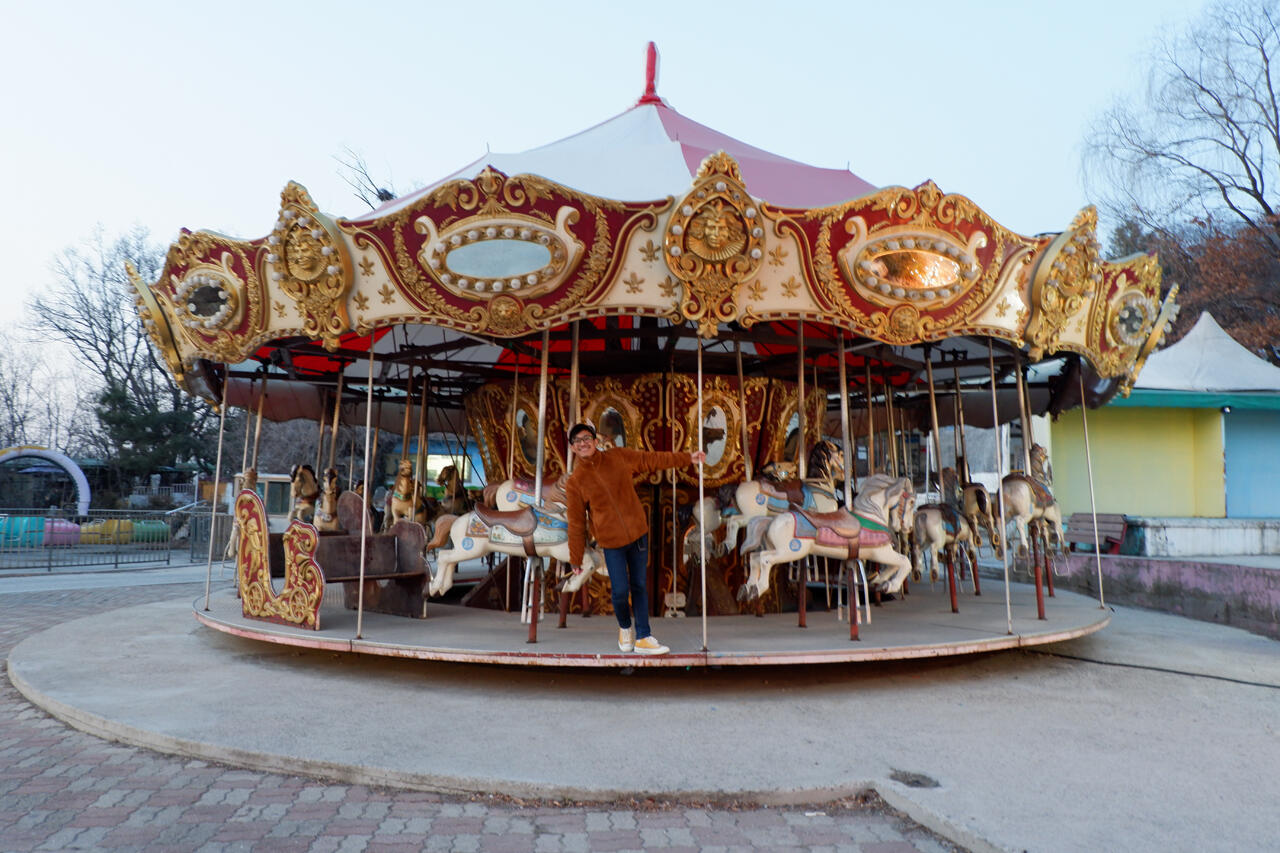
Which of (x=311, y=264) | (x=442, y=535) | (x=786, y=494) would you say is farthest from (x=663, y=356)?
(x=311, y=264)

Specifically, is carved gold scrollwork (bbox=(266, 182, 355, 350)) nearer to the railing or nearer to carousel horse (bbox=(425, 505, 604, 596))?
carousel horse (bbox=(425, 505, 604, 596))

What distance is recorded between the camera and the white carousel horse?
8.09 m

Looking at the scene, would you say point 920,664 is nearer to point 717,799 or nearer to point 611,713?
point 611,713

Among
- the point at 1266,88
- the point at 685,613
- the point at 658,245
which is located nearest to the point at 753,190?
the point at 658,245

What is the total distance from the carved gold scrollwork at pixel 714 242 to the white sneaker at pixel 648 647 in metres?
2.13

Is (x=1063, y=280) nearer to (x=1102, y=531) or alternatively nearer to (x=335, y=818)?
(x=335, y=818)

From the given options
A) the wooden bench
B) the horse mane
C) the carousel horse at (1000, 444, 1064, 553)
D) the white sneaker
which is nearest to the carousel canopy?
the horse mane

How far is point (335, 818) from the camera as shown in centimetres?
357

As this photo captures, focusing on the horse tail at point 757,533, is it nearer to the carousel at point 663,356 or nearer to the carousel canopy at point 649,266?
the carousel at point 663,356

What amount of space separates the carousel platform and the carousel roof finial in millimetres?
5536

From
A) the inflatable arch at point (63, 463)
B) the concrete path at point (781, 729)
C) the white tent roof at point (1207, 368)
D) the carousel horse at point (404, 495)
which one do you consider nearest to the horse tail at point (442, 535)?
the concrete path at point (781, 729)

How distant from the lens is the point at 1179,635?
336 inches

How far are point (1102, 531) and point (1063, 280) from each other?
9.13m

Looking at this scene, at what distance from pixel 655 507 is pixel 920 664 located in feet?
9.16
